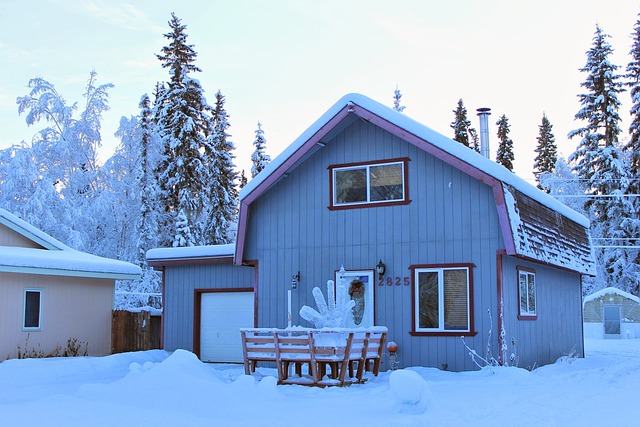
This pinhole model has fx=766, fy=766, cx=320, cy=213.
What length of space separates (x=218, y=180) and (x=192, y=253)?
22173mm

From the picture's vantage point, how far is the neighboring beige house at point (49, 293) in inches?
687

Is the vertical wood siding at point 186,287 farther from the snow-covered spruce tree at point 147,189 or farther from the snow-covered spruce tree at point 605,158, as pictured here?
the snow-covered spruce tree at point 605,158

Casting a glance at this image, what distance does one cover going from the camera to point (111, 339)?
2025cm

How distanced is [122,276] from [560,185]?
85.3 ft

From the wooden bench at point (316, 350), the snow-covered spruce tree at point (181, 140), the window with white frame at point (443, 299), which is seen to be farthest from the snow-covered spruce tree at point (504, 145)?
the wooden bench at point (316, 350)

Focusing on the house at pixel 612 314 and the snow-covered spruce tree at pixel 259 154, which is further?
the snow-covered spruce tree at pixel 259 154

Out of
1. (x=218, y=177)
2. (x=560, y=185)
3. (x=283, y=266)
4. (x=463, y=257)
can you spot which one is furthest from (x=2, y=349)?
(x=560, y=185)

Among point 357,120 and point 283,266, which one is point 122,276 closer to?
point 283,266

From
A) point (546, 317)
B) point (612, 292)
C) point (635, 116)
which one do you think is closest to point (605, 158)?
point (635, 116)

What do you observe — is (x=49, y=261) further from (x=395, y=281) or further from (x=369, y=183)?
(x=395, y=281)

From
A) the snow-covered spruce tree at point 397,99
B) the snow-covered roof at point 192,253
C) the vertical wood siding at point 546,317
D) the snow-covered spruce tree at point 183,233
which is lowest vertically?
the vertical wood siding at point 546,317

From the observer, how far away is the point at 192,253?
1842cm

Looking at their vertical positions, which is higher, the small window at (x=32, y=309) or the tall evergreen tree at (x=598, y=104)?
the tall evergreen tree at (x=598, y=104)

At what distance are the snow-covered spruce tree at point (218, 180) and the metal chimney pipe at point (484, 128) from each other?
20183 millimetres
